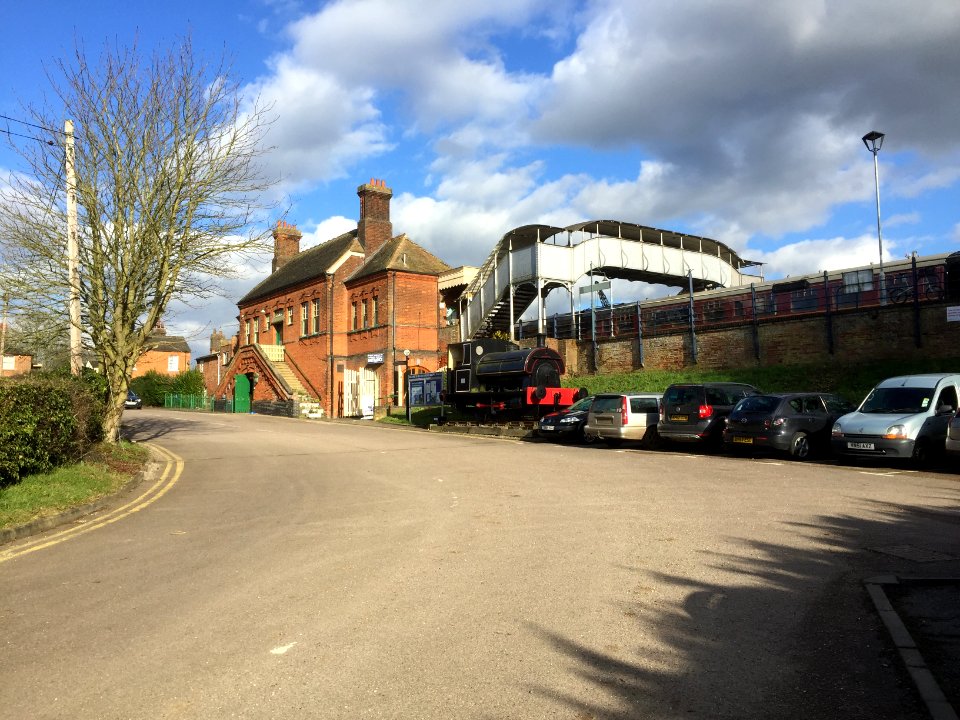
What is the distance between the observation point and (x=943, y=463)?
1549 cm

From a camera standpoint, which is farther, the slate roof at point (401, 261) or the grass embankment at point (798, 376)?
the slate roof at point (401, 261)

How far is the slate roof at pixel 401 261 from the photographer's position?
135 feet

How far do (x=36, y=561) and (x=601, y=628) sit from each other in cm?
621

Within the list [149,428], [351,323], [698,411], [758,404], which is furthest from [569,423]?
[351,323]

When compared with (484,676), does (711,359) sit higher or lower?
higher

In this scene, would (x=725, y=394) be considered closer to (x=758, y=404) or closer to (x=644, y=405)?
(x=758, y=404)

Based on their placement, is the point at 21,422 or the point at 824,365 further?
the point at 824,365

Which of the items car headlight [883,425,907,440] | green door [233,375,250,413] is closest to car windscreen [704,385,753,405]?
car headlight [883,425,907,440]

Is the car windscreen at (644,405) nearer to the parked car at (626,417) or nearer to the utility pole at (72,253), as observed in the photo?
the parked car at (626,417)

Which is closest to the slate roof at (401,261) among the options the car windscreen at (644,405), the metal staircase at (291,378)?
the metal staircase at (291,378)

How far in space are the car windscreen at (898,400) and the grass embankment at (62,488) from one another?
14.9 m

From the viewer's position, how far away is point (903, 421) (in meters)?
14.7

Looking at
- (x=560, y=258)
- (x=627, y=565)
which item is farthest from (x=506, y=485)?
Result: (x=560, y=258)

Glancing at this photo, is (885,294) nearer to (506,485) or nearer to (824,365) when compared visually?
(824,365)
